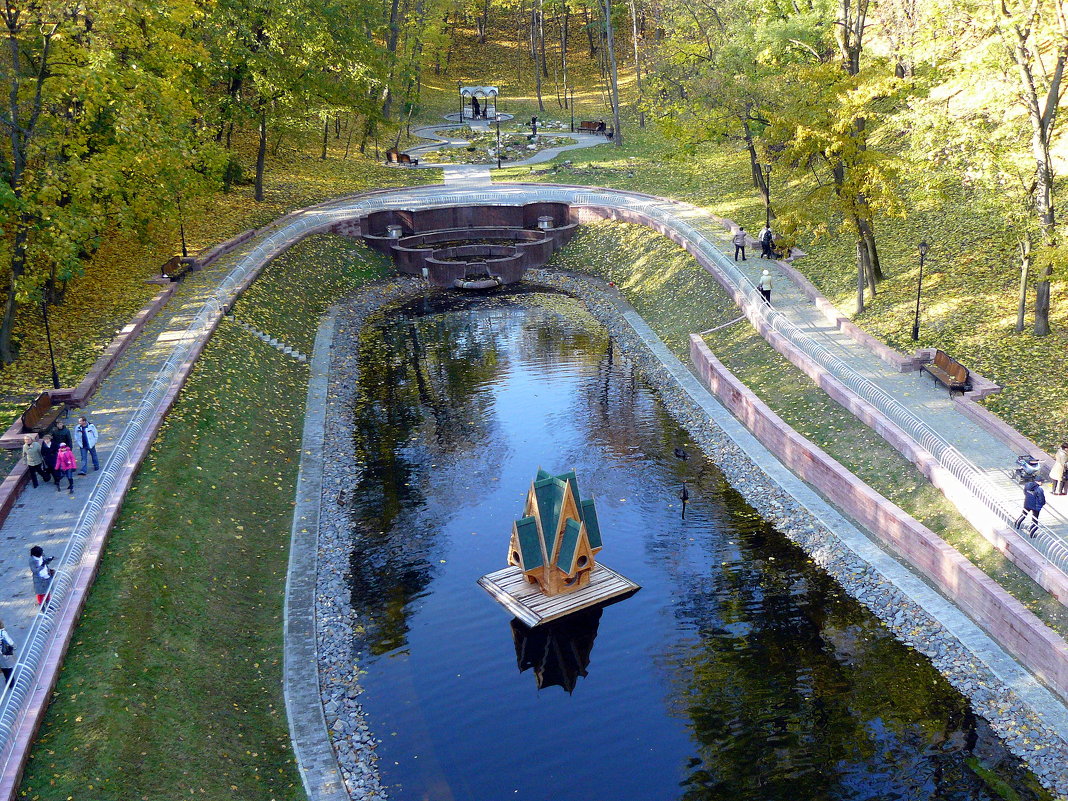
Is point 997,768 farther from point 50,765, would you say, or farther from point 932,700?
point 50,765

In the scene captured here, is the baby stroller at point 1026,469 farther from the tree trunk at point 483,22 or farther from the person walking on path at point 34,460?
the tree trunk at point 483,22

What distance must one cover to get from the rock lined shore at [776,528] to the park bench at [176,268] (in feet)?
24.1

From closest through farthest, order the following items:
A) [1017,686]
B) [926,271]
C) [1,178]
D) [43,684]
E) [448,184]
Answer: [43,684] < [1017,686] < [1,178] < [926,271] < [448,184]

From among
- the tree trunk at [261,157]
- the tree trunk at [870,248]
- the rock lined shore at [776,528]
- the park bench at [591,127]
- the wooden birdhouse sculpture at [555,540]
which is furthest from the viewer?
the park bench at [591,127]

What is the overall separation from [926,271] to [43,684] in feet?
96.2

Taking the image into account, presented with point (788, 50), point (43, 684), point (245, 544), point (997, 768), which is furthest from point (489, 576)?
point (788, 50)

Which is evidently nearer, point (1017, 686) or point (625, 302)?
point (1017, 686)

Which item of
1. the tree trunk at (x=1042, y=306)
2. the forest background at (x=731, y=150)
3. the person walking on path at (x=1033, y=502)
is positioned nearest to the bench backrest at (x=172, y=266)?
the forest background at (x=731, y=150)

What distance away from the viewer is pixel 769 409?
2781 centimetres

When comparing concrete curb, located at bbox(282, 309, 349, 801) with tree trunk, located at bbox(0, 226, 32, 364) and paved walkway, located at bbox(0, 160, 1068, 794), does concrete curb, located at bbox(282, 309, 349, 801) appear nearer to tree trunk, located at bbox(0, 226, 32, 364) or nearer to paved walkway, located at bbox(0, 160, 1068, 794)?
paved walkway, located at bbox(0, 160, 1068, 794)

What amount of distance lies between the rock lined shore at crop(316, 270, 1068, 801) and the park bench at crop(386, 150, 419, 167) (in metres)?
27.6

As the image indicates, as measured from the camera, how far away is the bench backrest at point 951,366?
82.2 feet

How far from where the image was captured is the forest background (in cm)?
2562

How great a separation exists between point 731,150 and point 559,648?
42266 millimetres
